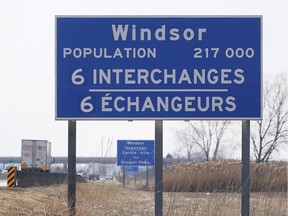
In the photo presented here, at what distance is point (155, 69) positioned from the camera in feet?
32.1

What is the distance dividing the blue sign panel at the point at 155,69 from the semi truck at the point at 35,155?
1363 inches

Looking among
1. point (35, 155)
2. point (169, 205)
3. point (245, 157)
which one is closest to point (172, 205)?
point (169, 205)

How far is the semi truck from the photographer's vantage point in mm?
44022

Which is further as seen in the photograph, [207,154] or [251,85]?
[207,154]

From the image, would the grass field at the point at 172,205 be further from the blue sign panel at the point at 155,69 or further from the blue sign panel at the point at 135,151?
the blue sign panel at the point at 135,151

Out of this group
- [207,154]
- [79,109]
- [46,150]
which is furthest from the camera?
[207,154]

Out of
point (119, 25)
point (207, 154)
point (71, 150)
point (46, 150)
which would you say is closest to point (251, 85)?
point (119, 25)

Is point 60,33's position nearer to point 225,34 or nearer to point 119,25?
point 119,25

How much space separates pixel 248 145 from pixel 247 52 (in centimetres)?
132

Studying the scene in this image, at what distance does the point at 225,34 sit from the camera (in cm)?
986

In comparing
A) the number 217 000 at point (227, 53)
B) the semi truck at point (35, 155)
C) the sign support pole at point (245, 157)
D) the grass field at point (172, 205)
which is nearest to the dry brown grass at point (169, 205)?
the grass field at point (172, 205)

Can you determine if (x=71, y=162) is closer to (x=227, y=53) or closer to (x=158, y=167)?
(x=158, y=167)

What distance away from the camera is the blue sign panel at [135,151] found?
4384 cm

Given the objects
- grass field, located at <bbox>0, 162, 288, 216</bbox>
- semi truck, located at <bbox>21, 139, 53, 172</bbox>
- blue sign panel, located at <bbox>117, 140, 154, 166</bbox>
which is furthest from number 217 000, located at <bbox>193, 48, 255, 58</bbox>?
semi truck, located at <bbox>21, 139, 53, 172</bbox>
